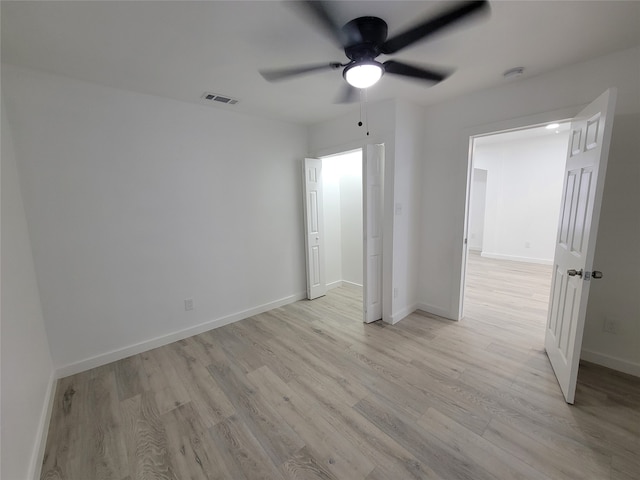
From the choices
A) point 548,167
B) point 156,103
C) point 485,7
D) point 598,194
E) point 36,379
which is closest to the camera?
point 485,7

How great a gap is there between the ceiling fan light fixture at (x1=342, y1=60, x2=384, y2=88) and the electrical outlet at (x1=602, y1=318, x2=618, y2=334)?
108 inches

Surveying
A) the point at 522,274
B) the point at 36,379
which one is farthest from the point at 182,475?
the point at 522,274

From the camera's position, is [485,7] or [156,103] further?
[156,103]

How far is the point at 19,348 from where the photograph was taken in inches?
62.0

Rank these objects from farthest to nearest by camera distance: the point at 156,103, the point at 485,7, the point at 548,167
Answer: the point at 548,167, the point at 156,103, the point at 485,7

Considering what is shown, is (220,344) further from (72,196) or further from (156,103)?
(156,103)

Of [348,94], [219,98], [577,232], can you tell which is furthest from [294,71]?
[577,232]

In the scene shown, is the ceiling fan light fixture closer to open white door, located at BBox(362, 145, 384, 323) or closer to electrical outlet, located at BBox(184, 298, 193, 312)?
open white door, located at BBox(362, 145, 384, 323)

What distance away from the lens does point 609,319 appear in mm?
2227

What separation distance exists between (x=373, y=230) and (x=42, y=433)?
3.08 metres

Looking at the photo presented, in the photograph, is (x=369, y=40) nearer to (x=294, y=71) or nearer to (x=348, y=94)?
(x=294, y=71)

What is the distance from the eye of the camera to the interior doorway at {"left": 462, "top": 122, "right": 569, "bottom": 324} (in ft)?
15.7

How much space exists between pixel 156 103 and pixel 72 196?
114 cm

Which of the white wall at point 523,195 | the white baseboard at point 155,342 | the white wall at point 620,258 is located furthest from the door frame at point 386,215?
the white wall at point 523,195
